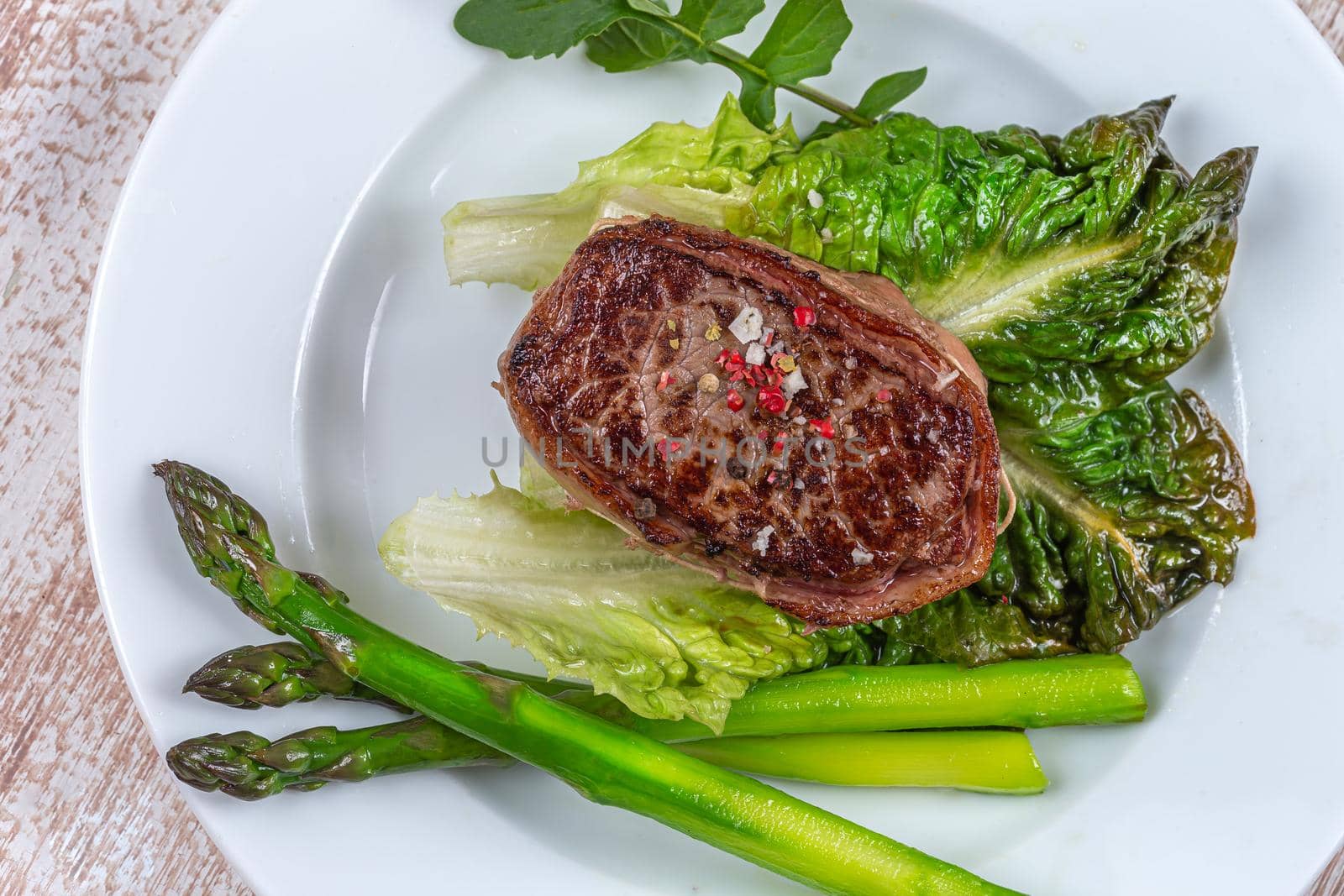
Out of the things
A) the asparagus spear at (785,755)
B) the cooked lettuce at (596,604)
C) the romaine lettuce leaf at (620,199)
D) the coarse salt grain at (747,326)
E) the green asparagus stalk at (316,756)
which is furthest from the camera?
the romaine lettuce leaf at (620,199)

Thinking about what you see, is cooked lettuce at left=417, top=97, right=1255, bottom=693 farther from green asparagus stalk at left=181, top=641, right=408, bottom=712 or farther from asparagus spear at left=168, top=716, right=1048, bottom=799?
green asparagus stalk at left=181, top=641, right=408, bottom=712

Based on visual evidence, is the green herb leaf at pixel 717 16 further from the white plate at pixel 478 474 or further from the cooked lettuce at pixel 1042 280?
the white plate at pixel 478 474

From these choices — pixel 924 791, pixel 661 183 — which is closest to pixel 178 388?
pixel 661 183

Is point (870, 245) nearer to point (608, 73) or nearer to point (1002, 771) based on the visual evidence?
point (608, 73)

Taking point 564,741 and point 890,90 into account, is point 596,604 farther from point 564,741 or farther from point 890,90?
point 890,90

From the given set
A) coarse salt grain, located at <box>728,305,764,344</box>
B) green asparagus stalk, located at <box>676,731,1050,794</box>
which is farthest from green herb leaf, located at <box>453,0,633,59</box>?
green asparagus stalk, located at <box>676,731,1050,794</box>

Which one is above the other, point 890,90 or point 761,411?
point 890,90

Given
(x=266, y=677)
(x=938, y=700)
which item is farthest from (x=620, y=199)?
(x=938, y=700)

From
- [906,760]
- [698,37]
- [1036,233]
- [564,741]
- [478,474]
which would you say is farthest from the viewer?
[478,474]

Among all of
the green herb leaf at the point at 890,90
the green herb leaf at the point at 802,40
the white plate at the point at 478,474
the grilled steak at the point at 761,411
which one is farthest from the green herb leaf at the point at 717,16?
the grilled steak at the point at 761,411
